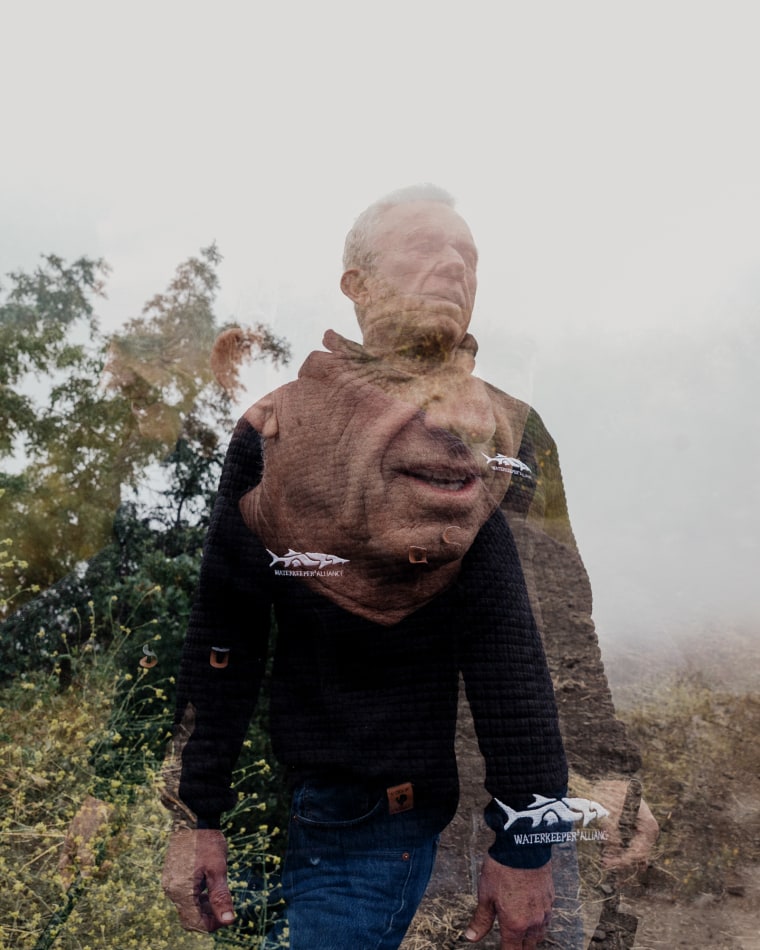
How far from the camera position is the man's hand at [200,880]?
167 centimetres

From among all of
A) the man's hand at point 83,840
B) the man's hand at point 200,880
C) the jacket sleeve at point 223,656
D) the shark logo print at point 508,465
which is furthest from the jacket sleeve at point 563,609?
the man's hand at point 83,840

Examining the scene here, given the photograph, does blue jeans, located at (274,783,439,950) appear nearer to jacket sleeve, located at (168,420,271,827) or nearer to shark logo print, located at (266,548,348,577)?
jacket sleeve, located at (168,420,271,827)

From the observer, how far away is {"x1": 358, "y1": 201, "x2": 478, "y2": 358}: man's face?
65.5 inches

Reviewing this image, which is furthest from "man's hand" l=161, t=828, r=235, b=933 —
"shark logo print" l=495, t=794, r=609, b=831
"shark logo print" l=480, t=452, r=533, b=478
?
"shark logo print" l=480, t=452, r=533, b=478

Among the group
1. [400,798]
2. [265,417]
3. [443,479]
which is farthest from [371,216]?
[400,798]

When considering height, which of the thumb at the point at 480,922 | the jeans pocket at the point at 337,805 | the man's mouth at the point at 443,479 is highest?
the man's mouth at the point at 443,479

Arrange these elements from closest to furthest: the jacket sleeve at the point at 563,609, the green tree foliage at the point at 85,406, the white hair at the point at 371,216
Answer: the jacket sleeve at the point at 563,609
the white hair at the point at 371,216
the green tree foliage at the point at 85,406

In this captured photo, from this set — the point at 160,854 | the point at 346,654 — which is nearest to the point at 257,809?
the point at 160,854

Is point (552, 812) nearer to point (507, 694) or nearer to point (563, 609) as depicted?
point (507, 694)

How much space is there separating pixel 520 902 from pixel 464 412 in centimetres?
99

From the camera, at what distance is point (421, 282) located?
5.45 feet

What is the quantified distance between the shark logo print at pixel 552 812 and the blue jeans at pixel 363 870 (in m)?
0.16

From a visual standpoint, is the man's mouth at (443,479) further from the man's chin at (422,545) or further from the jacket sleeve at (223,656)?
the jacket sleeve at (223,656)

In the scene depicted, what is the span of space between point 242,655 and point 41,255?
1.23m
